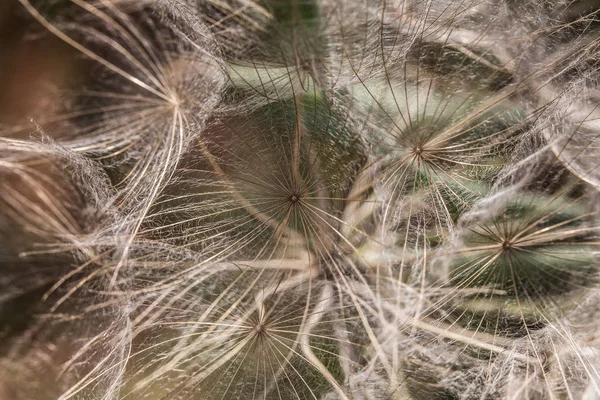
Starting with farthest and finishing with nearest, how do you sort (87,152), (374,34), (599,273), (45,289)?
1. (45,289)
2. (87,152)
3. (599,273)
4. (374,34)

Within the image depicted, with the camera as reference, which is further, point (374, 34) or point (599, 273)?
point (599, 273)

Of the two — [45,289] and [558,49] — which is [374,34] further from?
[45,289]

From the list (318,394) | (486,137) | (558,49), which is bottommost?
(318,394)

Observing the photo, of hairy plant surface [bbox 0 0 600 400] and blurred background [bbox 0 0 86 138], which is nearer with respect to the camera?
hairy plant surface [bbox 0 0 600 400]

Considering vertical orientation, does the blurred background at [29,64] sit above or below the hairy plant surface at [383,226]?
above

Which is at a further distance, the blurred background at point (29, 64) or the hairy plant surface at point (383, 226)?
the blurred background at point (29, 64)

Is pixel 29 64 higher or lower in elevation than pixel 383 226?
higher

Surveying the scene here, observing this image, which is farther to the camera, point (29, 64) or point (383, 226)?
point (29, 64)

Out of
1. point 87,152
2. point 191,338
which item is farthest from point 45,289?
point 191,338
